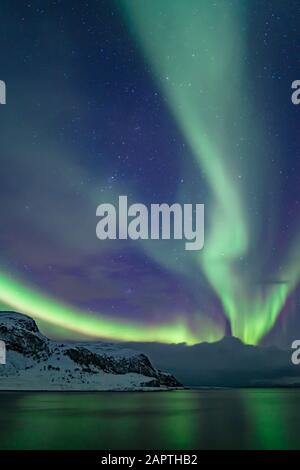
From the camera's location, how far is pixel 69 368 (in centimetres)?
16588

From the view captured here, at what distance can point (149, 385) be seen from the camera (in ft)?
490

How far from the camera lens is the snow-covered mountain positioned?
503 feet

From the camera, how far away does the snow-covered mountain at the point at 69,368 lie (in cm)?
15325
